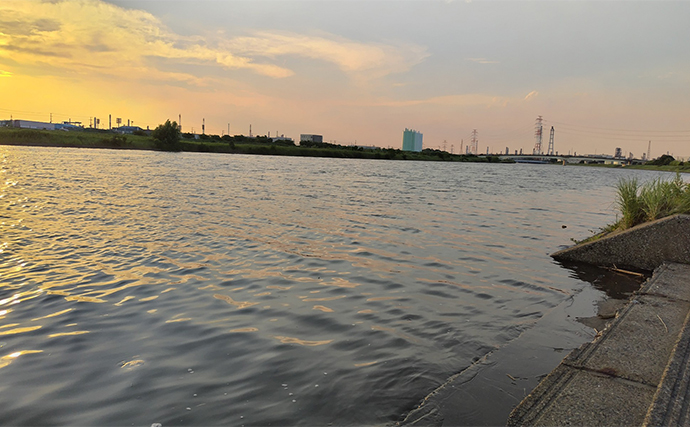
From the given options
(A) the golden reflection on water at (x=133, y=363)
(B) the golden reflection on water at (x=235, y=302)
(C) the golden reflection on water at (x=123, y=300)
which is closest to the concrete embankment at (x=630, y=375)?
(A) the golden reflection on water at (x=133, y=363)

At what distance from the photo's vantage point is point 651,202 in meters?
10.8

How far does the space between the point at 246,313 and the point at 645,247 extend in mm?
9012

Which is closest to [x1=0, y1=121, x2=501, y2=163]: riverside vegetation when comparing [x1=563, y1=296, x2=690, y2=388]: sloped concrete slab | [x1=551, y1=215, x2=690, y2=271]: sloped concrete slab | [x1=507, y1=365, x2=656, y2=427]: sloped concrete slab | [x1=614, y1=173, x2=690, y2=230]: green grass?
[x1=614, y1=173, x2=690, y2=230]: green grass

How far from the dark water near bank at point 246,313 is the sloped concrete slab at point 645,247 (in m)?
1.24

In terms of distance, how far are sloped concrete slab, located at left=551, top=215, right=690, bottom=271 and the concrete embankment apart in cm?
281

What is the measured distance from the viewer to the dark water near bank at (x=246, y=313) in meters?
4.14

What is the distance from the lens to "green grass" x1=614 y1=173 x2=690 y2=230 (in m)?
10.5

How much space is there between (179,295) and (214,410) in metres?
3.47

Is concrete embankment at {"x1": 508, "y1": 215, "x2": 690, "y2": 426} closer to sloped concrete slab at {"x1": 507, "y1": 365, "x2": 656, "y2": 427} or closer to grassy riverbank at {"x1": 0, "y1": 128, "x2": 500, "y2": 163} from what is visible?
sloped concrete slab at {"x1": 507, "y1": 365, "x2": 656, "y2": 427}

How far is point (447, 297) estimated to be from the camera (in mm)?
7434

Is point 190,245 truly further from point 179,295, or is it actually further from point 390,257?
point 390,257

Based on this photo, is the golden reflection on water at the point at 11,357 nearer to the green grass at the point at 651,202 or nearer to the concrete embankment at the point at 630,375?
the concrete embankment at the point at 630,375

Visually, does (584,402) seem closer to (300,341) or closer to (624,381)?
(624,381)

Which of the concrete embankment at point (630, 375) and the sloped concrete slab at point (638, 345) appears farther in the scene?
the sloped concrete slab at point (638, 345)
